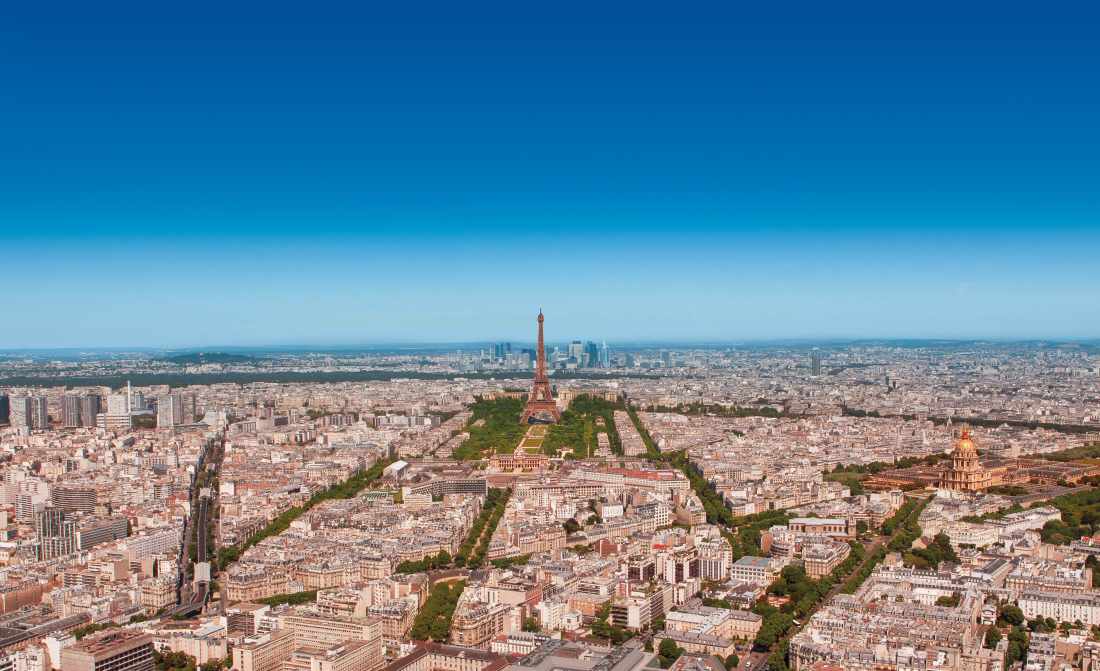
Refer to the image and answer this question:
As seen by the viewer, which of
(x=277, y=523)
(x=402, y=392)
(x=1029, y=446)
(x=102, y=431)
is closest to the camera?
(x=277, y=523)

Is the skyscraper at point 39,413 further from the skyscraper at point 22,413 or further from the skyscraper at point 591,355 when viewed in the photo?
the skyscraper at point 591,355

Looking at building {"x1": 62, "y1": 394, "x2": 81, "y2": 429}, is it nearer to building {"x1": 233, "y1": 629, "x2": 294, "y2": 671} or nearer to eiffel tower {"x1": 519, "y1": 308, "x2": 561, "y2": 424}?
eiffel tower {"x1": 519, "y1": 308, "x2": 561, "y2": 424}

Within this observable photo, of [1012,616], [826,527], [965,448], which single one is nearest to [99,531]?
[826,527]

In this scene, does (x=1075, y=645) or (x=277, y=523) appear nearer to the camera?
(x=1075, y=645)

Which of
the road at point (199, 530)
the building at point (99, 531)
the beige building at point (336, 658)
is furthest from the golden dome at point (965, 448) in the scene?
the building at point (99, 531)

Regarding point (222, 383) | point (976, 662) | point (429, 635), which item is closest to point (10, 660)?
point (429, 635)

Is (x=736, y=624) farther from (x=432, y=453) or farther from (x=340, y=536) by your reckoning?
(x=432, y=453)
